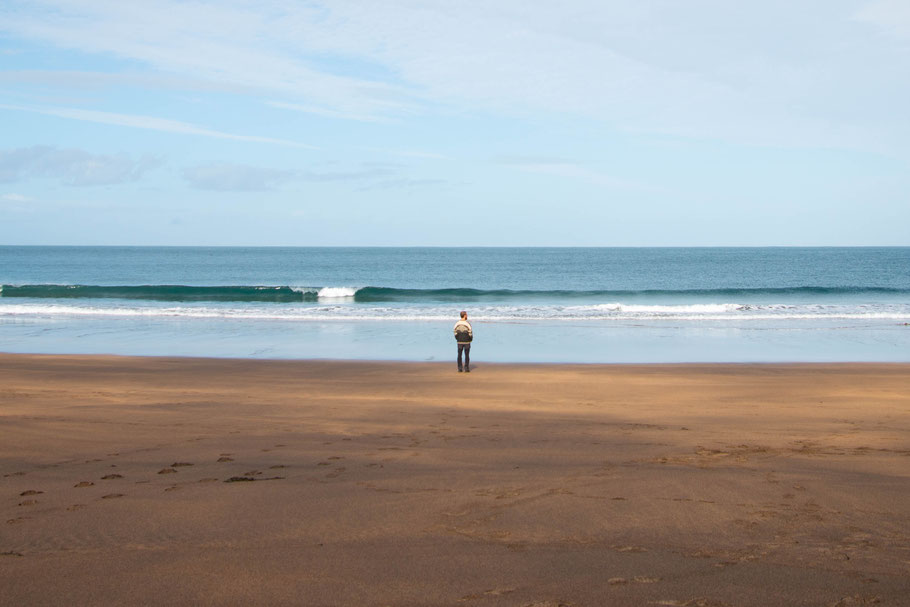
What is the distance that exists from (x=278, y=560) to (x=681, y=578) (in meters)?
2.33

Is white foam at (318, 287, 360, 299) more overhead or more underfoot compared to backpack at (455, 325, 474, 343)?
more overhead

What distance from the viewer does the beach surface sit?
4043 mm

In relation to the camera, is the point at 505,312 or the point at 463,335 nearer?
the point at 463,335

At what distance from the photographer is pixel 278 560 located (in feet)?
14.5

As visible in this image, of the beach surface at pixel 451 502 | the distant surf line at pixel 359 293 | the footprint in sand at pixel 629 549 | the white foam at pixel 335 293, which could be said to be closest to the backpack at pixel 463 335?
the beach surface at pixel 451 502

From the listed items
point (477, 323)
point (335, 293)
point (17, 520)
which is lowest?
point (17, 520)

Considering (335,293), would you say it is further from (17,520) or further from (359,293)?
(17,520)

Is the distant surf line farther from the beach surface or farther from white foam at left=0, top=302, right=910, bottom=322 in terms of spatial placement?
the beach surface

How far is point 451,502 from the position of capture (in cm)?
570

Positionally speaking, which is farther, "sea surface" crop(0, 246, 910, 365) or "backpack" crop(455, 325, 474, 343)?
"sea surface" crop(0, 246, 910, 365)

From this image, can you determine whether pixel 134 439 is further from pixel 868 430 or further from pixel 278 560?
pixel 868 430

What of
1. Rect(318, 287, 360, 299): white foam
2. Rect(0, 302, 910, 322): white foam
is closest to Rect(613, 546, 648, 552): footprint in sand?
Rect(0, 302, 910, 322): white foam

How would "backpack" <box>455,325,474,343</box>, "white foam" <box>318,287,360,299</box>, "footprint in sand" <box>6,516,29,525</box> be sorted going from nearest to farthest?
"footprint in sand" <box>6,516,29,525</box> < "backpack" <box>455,325,474,343</box> < "white foam" <box>318,287,360,299</box>

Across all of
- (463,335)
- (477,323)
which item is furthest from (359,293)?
(463,335)
